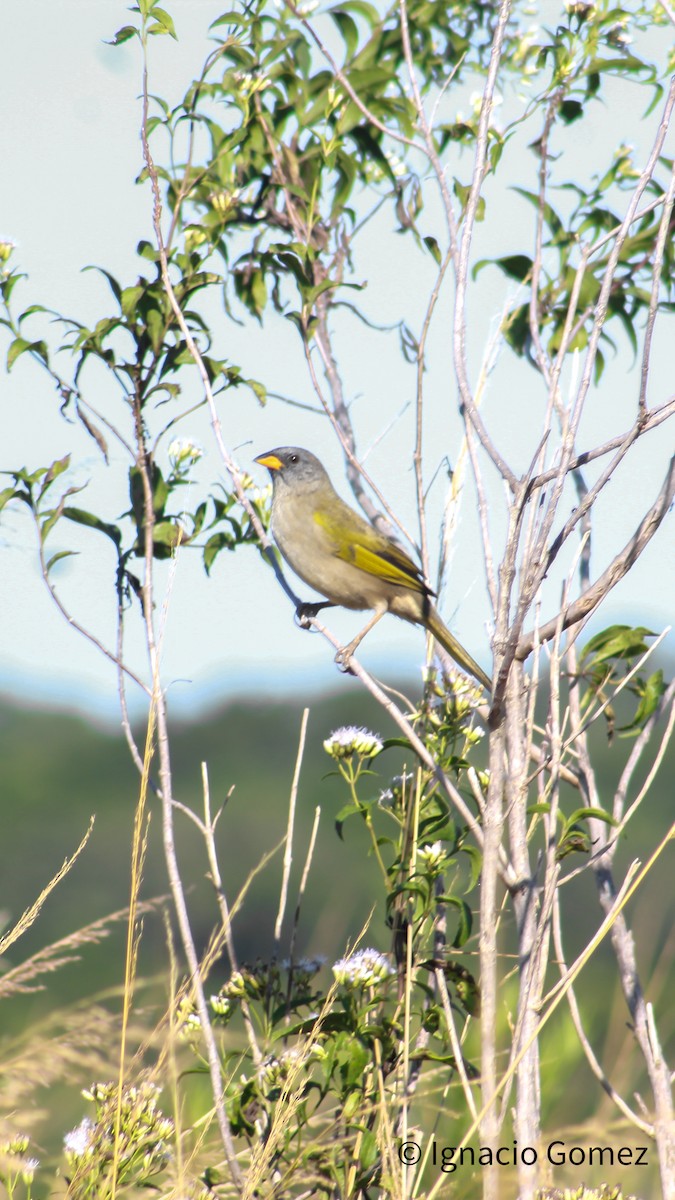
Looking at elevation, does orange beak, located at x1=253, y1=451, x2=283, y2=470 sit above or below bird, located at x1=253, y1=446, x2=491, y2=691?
above

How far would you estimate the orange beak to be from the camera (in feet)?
18.0

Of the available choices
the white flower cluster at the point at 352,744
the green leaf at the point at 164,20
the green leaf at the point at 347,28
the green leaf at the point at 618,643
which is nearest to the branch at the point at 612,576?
the green leaf at the point at 618,643

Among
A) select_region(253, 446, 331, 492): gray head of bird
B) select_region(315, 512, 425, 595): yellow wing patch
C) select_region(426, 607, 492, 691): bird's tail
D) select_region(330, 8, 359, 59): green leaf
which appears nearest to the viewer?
select_region(330, 8, 359, 59): green leaf

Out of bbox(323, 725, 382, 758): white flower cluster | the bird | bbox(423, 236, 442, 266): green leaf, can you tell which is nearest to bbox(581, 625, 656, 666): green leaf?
bbox(323, 725, 382, 758): white flower cluster

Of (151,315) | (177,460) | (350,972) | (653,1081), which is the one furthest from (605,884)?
(151,315)

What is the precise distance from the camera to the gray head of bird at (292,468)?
5.45m

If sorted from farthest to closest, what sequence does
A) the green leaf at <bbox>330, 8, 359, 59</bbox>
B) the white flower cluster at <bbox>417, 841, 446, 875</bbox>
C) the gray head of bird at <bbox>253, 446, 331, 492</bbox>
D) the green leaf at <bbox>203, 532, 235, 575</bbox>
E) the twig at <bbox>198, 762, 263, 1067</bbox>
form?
the gray head of bird at <bbox>253, 446, 331, 492</bbox> → the green leaf at <bbox>330, 8, 359, 59</bbox> → the green leaf at <bbox>203, 532, 235, 575</bbox> → the twig at <bbox>198, 762, 263, 1067</bbox> → the white flower cluster at <bbox>417, 841, 446, 875</bbox>

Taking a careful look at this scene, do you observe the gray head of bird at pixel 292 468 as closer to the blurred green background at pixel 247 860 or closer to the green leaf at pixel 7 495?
the blurred green background at pixel 247 860

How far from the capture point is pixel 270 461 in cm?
551

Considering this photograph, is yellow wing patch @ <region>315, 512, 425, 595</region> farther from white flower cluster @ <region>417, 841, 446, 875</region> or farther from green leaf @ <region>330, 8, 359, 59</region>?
white flower cluster @ <region>417, 841, 446, 875</region>

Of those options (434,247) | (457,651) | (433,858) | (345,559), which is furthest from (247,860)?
(433,858)

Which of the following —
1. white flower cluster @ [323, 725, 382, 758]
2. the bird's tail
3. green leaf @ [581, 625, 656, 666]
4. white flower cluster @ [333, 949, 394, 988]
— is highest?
the bird's tail

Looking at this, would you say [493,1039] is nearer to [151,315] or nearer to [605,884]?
[605,884]

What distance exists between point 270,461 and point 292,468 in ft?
0.36
